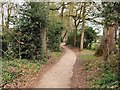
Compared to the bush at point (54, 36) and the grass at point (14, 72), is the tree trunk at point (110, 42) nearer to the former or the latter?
the grass at point (14, 72)

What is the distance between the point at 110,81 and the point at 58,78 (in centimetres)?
282

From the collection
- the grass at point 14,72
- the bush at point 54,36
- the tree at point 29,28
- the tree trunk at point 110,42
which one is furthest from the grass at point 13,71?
the bush at point 54,36

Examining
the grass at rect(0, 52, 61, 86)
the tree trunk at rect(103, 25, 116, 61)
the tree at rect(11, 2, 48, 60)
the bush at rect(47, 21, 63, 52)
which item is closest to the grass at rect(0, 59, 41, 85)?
the grass at rect(0, 52, 61, 86)

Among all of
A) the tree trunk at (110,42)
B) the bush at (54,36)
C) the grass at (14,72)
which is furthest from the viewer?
the bush at (54,36)

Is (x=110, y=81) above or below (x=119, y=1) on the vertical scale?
below

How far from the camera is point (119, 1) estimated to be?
8039 mm

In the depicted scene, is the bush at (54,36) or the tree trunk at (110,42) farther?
the bush at (54,36)

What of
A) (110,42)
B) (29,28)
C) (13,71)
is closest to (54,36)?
(29,28)

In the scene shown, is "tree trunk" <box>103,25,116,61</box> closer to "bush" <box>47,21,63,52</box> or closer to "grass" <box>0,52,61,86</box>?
"grass" <box>0,52,61,86</box>

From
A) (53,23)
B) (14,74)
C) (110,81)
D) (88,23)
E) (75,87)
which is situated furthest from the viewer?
(88,23)

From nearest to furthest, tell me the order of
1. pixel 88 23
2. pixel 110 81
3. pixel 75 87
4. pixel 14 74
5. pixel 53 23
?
1. pixel 110 81
2. pixel 75 87
3. pixel 14 74
4. pixel 53 23
5. pixel 88 23

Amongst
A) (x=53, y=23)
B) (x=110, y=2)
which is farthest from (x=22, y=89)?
(x=53, y=23)

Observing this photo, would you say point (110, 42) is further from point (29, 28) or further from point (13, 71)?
point (13, 71)

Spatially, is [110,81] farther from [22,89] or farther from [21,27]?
[21,27]
